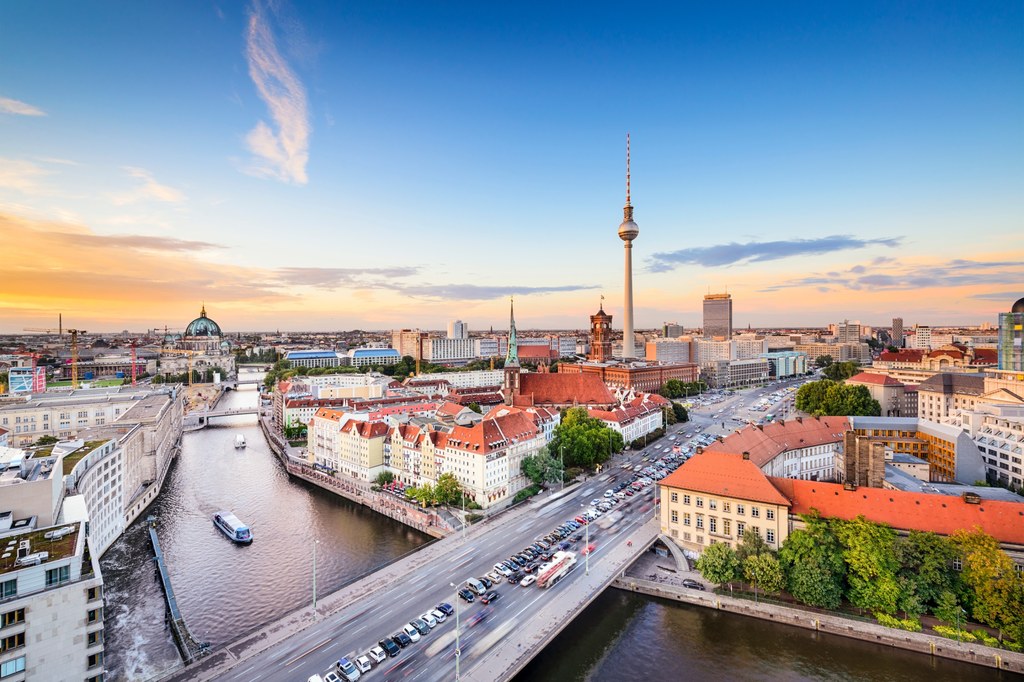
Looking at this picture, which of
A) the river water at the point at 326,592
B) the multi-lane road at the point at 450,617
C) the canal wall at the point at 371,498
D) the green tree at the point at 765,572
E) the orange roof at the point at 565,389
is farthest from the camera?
the orange roof at the point at 565,389

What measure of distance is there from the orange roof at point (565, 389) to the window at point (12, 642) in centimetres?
6504

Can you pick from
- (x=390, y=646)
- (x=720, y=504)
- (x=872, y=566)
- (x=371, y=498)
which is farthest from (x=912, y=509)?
(x=371, y=498)

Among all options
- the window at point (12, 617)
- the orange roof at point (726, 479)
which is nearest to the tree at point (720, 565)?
the orange roof at point (726, 479)

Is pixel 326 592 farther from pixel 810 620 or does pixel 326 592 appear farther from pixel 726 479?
pixel 810 620

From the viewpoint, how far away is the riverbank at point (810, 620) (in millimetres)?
24391

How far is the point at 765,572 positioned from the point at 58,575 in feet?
111

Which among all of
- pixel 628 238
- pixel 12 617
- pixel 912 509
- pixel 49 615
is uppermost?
pixel 628 238

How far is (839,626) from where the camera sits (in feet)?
88.8

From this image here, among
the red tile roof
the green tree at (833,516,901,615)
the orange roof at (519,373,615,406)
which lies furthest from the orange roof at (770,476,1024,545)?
the red tile roof

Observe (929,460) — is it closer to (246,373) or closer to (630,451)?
(630,451)

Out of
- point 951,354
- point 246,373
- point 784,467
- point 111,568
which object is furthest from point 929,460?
point 246,373

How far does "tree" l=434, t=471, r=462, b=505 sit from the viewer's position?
4553cm

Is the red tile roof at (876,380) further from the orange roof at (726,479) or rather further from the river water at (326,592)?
the river water at (326,592)

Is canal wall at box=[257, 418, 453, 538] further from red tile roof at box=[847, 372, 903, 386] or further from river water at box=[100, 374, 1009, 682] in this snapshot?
red tile roof at box=[847, 372, 903, 386]
